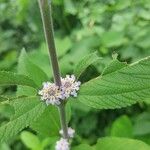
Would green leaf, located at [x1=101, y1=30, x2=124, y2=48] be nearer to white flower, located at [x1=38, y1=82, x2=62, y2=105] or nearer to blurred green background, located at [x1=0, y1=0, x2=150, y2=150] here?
blurred green background, located at [x1=0, y1=0, x2=150, y2=150]

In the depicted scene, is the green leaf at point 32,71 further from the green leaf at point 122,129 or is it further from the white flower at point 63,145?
the green leaf at point 122,129

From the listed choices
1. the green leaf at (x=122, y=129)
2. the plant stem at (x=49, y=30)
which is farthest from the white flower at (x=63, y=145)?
the green leaf at (x=122, y=129)

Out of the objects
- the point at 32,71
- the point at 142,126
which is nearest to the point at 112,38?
the point at 142,126

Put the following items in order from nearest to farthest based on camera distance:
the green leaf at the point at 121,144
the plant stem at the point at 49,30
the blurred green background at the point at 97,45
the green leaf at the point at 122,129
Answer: the plant stem at the point at 49,30, the green leaf at the point at 121,144, the green leaf at the point at 122,129, the blurred green background at the point at 97,45

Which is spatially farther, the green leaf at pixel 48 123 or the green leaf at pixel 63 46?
the green leaf at pixel 63 46

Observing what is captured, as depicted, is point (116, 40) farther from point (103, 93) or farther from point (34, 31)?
point (103, 93)
